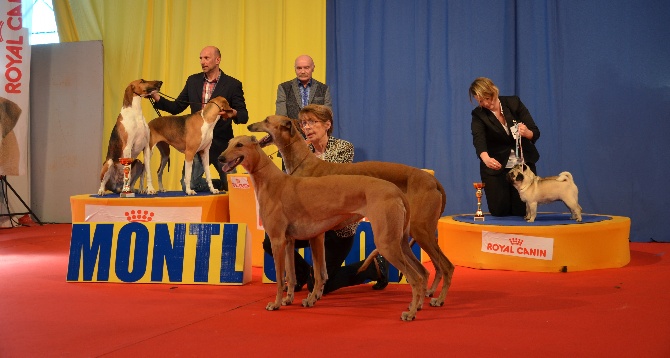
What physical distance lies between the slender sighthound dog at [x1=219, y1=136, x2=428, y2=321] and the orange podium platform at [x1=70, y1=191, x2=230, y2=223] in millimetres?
1888

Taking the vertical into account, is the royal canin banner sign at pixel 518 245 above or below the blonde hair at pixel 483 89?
below

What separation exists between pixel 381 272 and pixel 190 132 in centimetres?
237

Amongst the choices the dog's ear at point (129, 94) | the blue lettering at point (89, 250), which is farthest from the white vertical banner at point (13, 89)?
the blue lettering at point (89, 250)

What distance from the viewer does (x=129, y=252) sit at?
5.00 metres

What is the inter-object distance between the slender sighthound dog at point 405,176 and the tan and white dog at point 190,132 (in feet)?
6.06

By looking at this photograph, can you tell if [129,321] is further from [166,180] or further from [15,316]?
[166,180]

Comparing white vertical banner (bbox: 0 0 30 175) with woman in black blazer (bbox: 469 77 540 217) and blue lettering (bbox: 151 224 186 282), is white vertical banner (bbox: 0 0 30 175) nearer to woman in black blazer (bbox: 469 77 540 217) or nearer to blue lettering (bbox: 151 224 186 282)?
blue lettering (bbox: 151 224 186 282)

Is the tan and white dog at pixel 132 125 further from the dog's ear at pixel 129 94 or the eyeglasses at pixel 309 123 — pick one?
the eyeglasses at pixel 309 123

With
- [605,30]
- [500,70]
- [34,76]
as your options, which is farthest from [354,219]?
[34,76]

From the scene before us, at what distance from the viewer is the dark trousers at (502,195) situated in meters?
6.32

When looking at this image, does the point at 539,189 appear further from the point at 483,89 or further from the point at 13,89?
the point at 13,89

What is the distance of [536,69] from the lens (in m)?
7.43

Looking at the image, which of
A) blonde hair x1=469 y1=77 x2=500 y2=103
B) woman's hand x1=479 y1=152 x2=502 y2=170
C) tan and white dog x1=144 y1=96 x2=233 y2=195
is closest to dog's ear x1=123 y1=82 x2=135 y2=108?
tan and white dog x1=144 y1=96 x2=233 y2=195

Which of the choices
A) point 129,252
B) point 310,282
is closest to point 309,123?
point 310,282
